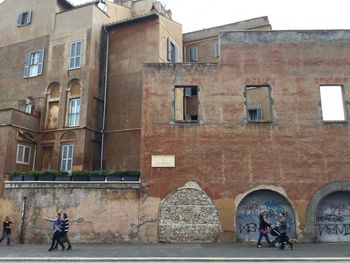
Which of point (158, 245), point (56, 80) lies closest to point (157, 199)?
point (158, 245)

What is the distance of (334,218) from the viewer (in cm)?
1650

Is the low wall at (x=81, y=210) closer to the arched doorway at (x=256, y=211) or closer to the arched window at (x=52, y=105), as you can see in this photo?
the arched doorway at (x=256, y=211)

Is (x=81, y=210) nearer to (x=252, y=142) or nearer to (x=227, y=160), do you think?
(x=227, y=160)

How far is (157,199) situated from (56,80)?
1259 centimetres

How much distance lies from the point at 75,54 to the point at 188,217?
1412 cm

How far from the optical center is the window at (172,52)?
25203 mm

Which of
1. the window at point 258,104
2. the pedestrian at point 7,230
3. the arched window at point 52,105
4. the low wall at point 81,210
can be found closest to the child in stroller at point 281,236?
the low wall at point 81,210

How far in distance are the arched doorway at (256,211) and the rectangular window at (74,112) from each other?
1230cm

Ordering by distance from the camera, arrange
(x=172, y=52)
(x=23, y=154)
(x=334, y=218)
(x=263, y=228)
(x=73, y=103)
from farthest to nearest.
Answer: (x=172, y=52) → (x=73, y=103) → (x=23, y=154) → (x=334, y=218) → (x=263, y=228)

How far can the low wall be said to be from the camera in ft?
54.7

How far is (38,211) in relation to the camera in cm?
1742

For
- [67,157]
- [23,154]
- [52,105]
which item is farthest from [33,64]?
[67,157]

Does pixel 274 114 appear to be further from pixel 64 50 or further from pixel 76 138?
pixel 64 50

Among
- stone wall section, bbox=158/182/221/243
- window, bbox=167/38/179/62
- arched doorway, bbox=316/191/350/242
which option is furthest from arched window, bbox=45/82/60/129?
arched doorway, bbox=316/191/350/242
